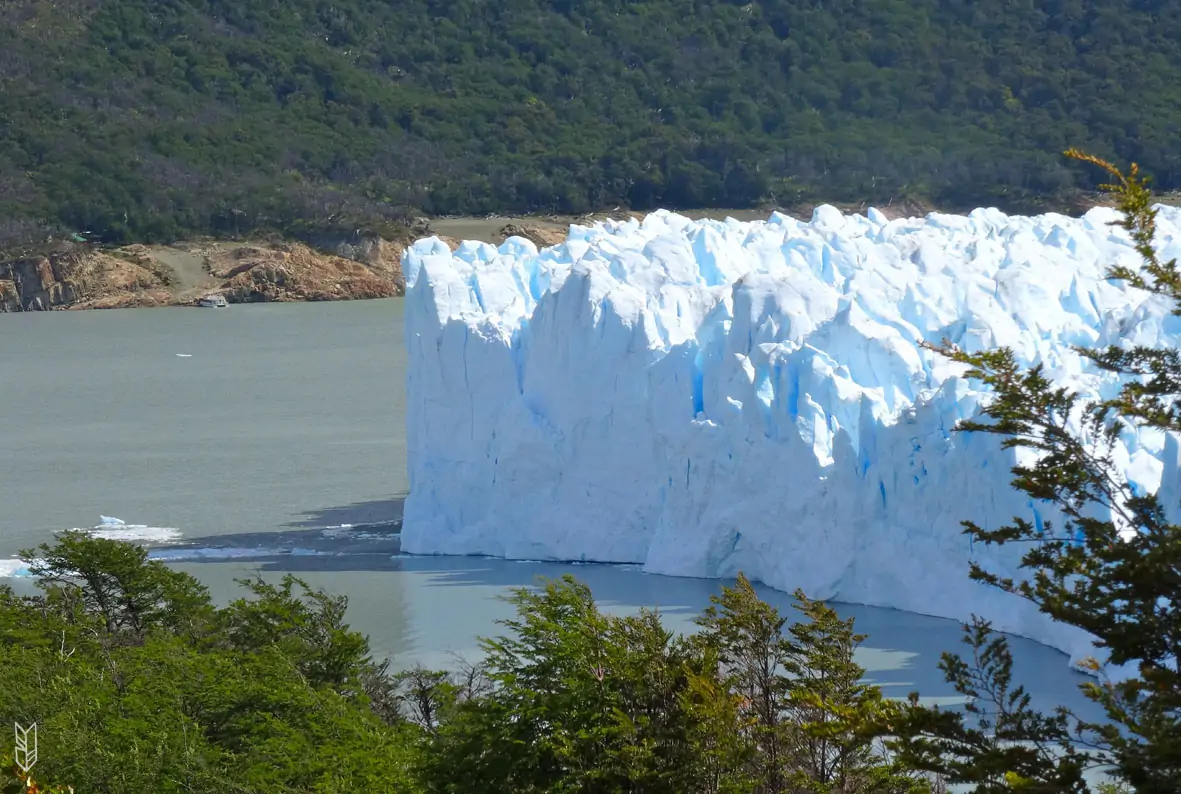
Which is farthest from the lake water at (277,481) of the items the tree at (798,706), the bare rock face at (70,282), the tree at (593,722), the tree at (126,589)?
the bare rock face at (70,282)

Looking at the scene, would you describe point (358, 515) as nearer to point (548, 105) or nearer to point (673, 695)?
point (673, 695)

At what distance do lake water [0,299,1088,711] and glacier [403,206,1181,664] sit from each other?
1.25ft

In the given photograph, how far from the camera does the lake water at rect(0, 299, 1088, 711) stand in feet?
41.9

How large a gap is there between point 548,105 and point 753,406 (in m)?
48.2

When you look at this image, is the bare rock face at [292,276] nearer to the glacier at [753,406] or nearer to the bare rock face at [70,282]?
the bare rock face at [70,282]

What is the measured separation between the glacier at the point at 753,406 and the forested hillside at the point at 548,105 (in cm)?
2992

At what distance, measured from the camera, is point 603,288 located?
15305 millimetres

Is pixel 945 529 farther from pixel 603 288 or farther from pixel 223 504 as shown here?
pixel 223 504

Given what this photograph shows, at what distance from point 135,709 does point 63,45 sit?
174ft

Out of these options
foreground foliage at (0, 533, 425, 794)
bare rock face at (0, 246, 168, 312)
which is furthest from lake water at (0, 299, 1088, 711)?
bare rock face at (0, 246, 168, 312)

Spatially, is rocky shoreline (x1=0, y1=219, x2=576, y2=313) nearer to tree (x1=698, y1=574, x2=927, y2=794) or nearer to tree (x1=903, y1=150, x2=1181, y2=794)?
tree (x1=698, y1=574, x2=927, y2=794)

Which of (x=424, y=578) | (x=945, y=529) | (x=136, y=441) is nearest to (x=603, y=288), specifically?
(x=424, y=578)

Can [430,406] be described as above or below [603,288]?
below

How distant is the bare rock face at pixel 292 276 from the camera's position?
46.2 m
